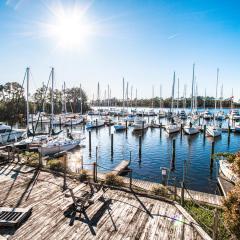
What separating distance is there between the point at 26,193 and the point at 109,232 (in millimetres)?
5690

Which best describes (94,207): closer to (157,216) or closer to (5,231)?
(157,216)

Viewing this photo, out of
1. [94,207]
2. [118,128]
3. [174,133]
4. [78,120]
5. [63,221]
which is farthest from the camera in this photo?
[78,120]

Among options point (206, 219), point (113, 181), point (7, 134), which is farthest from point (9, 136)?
point (206, 219)

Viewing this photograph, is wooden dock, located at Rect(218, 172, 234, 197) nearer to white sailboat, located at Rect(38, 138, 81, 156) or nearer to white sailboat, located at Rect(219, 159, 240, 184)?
white sailboat, located at Rect(219, 159, 240, 184)

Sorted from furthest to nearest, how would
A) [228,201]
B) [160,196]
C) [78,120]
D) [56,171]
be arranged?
[78,120]
[56,171]
[160,196]
[228,201]

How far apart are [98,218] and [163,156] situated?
2275 cm

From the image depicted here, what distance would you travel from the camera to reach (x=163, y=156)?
99.0 feet

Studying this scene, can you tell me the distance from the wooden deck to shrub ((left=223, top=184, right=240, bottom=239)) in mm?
1454

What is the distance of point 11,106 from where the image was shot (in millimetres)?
58531

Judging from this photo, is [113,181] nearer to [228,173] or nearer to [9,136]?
[228,173]

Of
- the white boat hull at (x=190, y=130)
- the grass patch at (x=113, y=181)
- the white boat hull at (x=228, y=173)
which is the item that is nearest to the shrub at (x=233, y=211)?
the grass patch at (x=113, y=181)

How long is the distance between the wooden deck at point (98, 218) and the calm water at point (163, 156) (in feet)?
15.2

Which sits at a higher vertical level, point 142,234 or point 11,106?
point 11,106

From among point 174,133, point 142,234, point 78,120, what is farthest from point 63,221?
point 78,120
